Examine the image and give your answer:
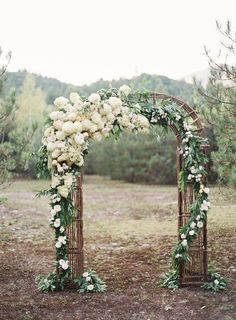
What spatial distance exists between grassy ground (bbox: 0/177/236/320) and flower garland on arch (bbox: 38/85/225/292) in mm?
311

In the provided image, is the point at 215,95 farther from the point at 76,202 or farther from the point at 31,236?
the point at 31,236

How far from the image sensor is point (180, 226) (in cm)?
534

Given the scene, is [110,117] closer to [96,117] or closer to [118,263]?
[96,117]

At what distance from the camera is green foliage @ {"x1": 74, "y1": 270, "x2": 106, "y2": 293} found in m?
5.07

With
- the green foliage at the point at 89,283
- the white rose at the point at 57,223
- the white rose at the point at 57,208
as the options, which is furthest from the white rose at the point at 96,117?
the green foliage at the point at 89,283

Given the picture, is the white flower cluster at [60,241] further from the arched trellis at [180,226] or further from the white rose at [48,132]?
the white rose at [48,132]

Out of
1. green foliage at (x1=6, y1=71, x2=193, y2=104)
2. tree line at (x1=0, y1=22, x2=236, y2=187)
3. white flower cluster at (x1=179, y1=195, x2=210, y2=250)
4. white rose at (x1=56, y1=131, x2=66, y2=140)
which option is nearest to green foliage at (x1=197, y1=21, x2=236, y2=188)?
tree line at (x1=0, y1=22, x2=236, y2=187)

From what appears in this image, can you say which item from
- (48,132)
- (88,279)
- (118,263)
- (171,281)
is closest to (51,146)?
(48,132)

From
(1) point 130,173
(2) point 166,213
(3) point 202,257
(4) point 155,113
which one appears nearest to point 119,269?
(3) point 202,257

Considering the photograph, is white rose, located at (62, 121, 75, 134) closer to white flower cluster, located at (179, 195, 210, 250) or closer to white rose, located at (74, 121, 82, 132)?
white rose, located at (74, 121, 82, 132)

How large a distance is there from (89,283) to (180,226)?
1190mm

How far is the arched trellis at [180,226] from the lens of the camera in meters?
5.19

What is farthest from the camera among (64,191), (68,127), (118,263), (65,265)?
(118,263)

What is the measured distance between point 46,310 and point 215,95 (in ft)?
13.0
